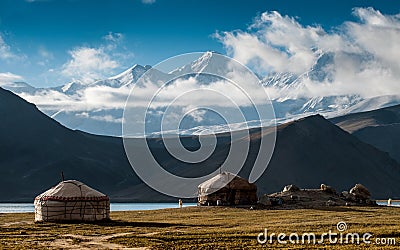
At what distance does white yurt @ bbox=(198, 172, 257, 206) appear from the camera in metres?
65.9

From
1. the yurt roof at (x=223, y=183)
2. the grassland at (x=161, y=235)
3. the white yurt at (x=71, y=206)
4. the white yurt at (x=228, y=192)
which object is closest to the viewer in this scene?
the grassland at (x=161, y=235)

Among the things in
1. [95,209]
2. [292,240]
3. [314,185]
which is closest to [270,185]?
[314,185]

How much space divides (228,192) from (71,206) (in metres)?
25.5

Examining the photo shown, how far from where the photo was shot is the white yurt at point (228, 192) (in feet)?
216

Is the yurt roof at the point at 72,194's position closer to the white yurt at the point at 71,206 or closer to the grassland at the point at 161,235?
the white yurt at the point at 71,206

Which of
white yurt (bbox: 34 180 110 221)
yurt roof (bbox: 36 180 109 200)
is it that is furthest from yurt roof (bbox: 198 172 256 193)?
white yurt (bbox: 34 180 110 221)

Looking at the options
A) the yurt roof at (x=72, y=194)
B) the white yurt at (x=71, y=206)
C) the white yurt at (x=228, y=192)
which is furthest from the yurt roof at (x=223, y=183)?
the white yurt at (x=71, y=206)

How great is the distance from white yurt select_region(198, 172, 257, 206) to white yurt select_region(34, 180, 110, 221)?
2271 cm

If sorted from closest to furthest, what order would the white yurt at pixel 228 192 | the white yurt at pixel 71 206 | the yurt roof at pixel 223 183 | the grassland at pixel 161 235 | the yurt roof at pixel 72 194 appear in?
the grassland at pixel 161 235 → the white yurt at pixel 71 206 → the yurt roof at pixel 72 194 → the white yurt at pixel 228 192 → the yurt roof at pixel 223 183

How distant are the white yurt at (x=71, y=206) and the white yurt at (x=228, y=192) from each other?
22706 mm

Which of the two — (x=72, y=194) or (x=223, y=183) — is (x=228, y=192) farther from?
(x=72, y=194)

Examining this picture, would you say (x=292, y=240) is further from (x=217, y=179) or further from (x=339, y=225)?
(x=217, y=179)

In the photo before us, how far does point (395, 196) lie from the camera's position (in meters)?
185

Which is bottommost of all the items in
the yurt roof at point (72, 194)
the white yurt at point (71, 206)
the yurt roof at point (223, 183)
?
the white yurt at point (71, 206)
